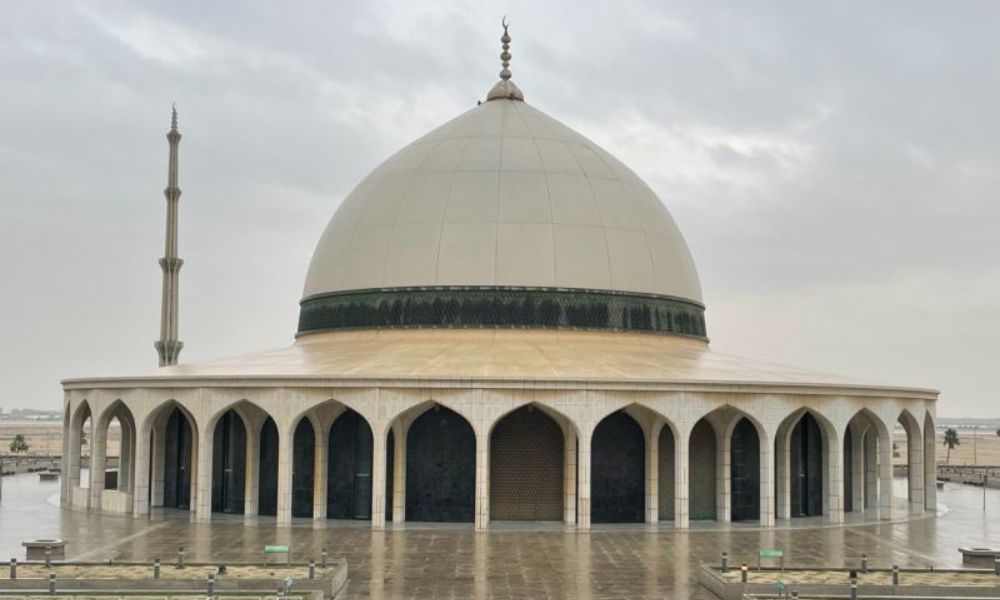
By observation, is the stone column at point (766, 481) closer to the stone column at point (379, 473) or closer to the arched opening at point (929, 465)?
the arched opening at point (929, 465)

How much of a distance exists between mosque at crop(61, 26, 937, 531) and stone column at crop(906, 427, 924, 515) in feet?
0.23

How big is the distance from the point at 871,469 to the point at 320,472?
65.1 feet

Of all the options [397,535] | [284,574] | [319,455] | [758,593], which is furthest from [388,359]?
[758,593]

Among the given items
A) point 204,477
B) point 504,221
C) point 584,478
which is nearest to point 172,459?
point 204,477

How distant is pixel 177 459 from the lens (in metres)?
41.8

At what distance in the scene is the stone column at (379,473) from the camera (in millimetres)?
35094

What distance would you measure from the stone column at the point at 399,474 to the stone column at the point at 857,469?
52.1 ft

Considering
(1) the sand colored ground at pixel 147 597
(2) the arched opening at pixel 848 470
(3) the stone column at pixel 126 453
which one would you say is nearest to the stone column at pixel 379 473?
(3) the stone column at pixel 126 453

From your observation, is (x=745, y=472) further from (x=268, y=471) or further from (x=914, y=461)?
(x=268, y=471)

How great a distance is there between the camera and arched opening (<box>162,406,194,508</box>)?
41.5 metres

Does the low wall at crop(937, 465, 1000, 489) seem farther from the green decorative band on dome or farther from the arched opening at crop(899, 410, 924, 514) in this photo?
the green decorative band on dome

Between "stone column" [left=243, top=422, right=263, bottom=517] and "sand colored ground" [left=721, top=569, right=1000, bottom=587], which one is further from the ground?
"stone column" [left=243, top=422, right=263, bottom=517]

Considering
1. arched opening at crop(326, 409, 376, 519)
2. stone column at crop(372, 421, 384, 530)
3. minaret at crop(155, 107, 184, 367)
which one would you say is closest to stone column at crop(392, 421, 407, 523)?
stone column at crop(372, 421, 384, 530)

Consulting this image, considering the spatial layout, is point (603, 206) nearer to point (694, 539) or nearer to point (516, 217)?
point (516, 217)
